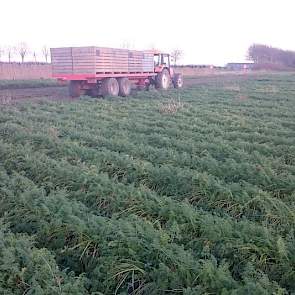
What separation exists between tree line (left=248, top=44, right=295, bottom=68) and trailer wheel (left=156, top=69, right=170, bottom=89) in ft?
202

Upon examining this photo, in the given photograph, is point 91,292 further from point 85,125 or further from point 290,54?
point 290,54

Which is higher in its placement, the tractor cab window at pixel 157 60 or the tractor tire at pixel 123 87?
the tractor cab window at pixel 157 60

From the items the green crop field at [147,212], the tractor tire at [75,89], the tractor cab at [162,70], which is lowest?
the green crop field at [147,212]

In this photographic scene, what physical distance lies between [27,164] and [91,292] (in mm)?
3930

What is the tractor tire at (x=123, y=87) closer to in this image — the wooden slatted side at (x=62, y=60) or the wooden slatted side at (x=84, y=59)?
the wooden slatted side at (x=84, y=59)

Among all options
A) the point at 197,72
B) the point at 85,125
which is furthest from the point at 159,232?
the point at 197,72

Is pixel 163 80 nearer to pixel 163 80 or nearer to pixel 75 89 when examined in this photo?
pixel 163 80

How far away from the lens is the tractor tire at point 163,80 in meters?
22.1

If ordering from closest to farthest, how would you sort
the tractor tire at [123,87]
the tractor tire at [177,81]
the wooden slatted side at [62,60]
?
1. the wooden slatted side at [62,60]
2. the tractor tire at [123,87]
3. the tractor tire at [177,81]

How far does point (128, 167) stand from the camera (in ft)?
22.7

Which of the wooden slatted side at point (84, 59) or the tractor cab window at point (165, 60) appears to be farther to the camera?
the tractor cab window at point (165, 60)

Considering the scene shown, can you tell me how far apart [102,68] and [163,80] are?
5.37 metres

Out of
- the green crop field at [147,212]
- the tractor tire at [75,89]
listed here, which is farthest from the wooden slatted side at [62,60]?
the green crop field at [147,212]

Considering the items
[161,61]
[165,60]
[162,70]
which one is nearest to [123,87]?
[162,70]
